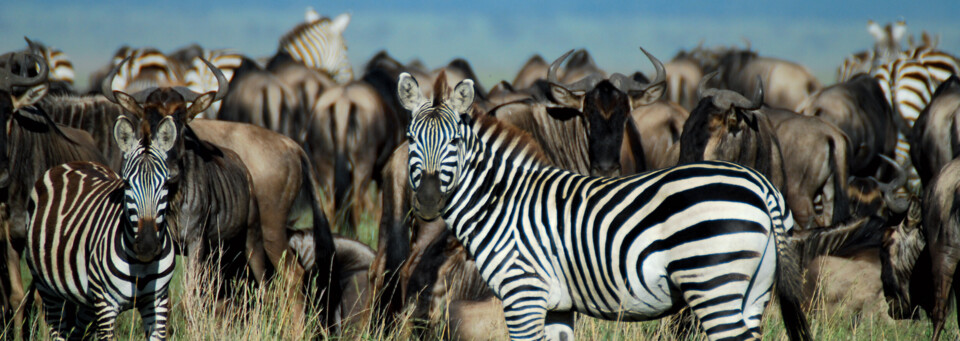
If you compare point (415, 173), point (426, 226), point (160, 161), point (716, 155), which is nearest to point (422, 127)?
point (415, 173)

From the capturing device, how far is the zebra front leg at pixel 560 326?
14.5 feet

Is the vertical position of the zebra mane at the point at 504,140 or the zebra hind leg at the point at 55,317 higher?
the zebra mane at the point at 504,140

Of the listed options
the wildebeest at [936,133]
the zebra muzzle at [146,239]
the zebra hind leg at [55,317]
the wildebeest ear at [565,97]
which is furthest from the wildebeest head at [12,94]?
the wildebeest at [936,133]

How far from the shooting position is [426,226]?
689 centimetres

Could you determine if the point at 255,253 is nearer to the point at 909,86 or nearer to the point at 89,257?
the point at 89,257

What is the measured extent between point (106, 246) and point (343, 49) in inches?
613

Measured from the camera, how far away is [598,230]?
4000 mm

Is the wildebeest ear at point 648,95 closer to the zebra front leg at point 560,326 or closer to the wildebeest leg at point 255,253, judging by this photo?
the wildebeest leg at point 255,253

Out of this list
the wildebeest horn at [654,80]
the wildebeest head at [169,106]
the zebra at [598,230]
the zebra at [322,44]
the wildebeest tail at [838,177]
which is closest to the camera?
the zebra at [598,230]

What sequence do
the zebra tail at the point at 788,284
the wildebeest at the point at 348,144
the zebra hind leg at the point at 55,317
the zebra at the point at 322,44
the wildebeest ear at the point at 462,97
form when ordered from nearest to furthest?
the zebra tail at the point at 788,284 < the wildebeest ear at the point at 462,97 < the zebra hind leg at the point at 55,317 < the wildebeest at the point at 348,144 < the zebra at the point at 322,44

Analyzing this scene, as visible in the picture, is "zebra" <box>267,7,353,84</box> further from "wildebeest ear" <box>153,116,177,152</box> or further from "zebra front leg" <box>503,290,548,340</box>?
"zebra front leg" <box>503,290,548,340</box>

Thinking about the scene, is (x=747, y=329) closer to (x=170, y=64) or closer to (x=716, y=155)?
(x=716, y=155)

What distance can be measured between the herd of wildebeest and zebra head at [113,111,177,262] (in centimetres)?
69

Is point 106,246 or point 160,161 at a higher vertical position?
point 160,161
